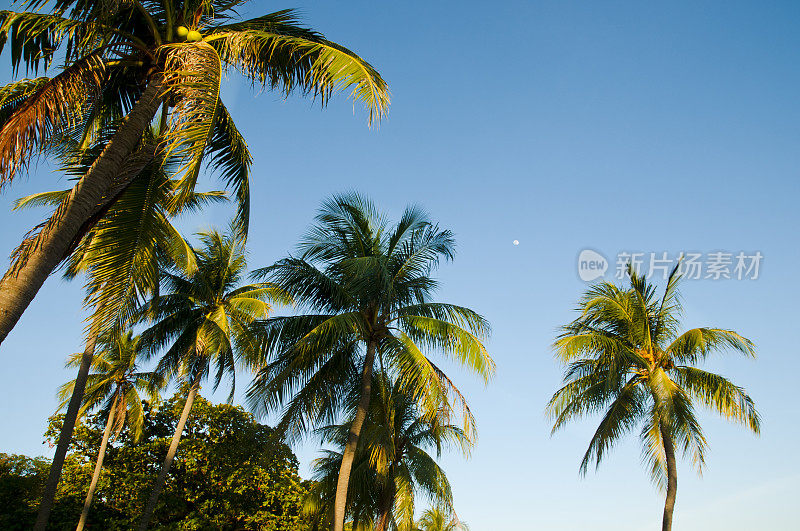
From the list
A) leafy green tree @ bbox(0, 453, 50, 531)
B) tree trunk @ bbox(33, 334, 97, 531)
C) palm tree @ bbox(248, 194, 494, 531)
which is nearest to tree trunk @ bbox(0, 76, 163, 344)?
palm tree @ bbox(248, 194, 494, 531)

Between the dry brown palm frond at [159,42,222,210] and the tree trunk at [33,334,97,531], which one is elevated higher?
the dry brown palm frond at [159,42,222,210]

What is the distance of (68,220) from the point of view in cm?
577

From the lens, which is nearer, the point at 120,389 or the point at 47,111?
the point at 47,111

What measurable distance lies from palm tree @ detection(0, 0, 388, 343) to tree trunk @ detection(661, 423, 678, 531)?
1186 cm

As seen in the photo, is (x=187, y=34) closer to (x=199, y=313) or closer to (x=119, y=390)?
(x=199, y=313)

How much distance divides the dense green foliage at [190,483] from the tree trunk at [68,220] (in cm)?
1720

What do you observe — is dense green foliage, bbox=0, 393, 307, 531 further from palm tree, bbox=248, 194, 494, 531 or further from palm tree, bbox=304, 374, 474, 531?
palm tree, bbox=248, 194, 494, 531

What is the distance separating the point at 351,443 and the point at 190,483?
13.7 m

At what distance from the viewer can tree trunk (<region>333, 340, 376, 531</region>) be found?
495 inches

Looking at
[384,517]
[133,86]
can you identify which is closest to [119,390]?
[384,517]

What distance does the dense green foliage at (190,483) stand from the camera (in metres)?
22.2

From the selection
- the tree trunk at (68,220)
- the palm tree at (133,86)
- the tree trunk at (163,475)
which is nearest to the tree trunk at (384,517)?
the tree trunk at (163,475)

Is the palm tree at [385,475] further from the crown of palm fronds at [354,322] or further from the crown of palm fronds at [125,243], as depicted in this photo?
the crown of palm fronds at [125,243]

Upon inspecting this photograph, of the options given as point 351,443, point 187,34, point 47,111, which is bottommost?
point 351,443
